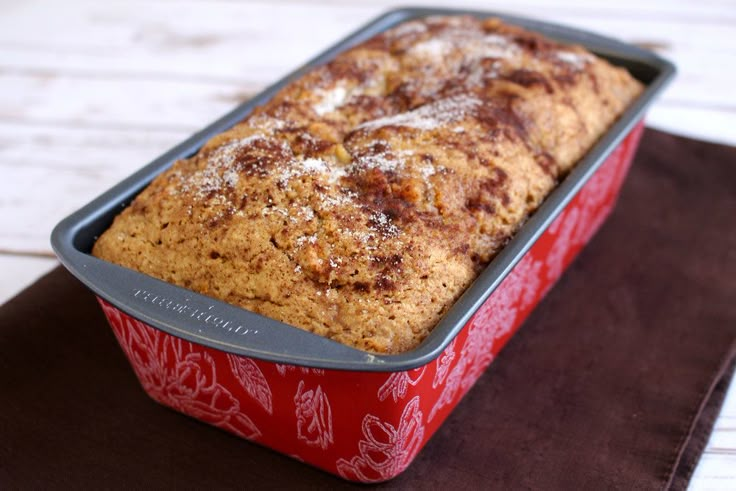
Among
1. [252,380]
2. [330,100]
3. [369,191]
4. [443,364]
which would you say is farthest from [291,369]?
[330,100]

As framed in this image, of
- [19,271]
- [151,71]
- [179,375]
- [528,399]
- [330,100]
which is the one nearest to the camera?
[179,375]

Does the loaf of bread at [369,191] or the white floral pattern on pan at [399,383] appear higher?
the loaf of bread at [369,191]

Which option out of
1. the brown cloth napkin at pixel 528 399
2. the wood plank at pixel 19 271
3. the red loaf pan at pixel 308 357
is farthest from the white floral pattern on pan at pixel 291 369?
the wood plank at pixel 19 271

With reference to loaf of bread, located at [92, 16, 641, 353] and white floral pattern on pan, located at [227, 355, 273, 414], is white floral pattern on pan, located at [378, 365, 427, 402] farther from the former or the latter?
white floral pattern on pan, located at [227, 355, 273, 414]

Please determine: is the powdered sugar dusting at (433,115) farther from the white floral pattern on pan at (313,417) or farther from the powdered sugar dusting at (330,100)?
the white floral pattern on pan at (313,417)

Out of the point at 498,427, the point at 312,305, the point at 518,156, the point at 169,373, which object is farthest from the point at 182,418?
the point at 518,156

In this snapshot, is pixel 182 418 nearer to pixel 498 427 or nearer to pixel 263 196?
pixel 263 196

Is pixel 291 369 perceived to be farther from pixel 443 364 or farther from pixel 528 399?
pixel 528 399
